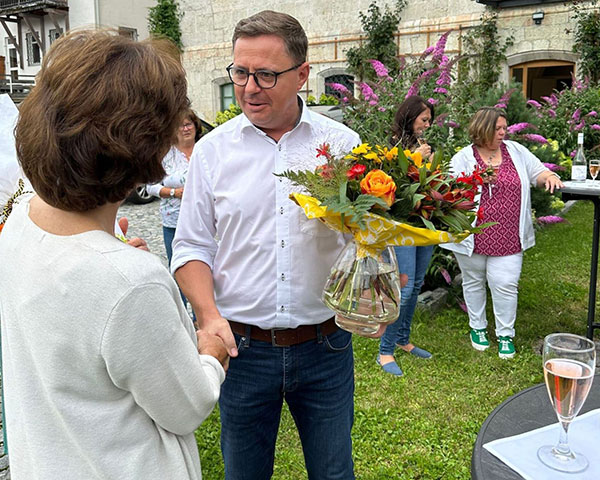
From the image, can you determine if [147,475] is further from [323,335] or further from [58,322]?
[323,335]

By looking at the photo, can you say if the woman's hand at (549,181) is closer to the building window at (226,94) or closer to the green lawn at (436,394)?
the green lawn at (436,394)

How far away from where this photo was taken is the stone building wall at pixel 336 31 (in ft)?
43.3

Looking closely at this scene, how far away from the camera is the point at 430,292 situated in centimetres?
536

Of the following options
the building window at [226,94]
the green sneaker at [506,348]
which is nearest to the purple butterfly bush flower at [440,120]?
the green sneaker at [506,348]

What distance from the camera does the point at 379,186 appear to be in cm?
168

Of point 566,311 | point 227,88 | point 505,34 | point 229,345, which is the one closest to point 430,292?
point 566,311

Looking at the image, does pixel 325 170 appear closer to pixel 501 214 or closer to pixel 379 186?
pixel 379 186

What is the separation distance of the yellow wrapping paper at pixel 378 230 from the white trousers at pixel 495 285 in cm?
275

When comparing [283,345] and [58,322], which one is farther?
[283,345]

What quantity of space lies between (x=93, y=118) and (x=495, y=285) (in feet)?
12.6

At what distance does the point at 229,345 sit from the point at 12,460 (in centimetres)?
66

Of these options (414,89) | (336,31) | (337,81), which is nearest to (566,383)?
(414,89)

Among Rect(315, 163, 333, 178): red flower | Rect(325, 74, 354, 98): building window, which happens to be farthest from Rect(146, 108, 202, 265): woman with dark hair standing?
Rect(325, 74, 354, 98): building window

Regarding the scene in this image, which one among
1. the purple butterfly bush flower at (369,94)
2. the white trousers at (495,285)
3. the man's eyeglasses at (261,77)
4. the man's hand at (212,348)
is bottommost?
the white trousers at (495,285)
